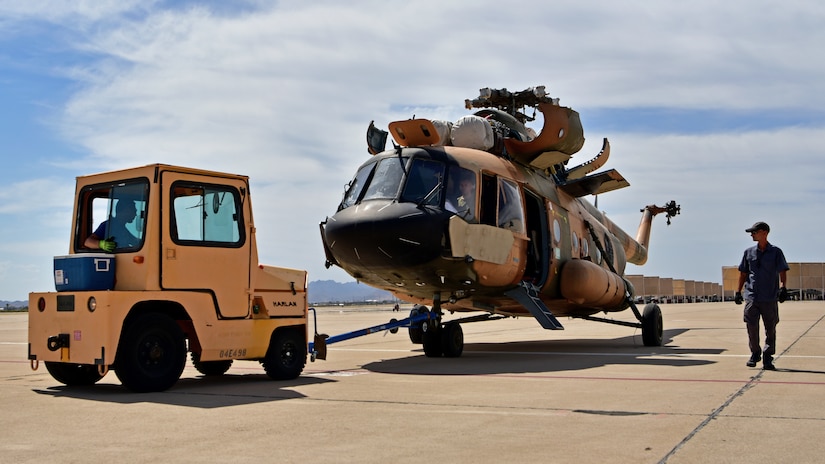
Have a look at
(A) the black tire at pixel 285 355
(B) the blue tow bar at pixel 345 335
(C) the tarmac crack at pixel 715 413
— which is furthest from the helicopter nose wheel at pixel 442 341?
(C) the tarmac crack at pixel 715 413

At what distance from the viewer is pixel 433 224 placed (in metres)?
11.6

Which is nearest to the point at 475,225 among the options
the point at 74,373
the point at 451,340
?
the point at 451,340

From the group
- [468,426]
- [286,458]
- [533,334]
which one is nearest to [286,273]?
[468,426]

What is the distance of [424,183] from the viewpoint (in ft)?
40.7

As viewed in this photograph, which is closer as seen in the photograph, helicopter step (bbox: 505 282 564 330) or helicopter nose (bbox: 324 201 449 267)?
helicopter nose (bbox: 324 201 449 267)

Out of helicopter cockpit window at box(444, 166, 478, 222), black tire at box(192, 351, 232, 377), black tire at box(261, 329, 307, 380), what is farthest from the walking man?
black tire at box(192, 351, 232, 377)

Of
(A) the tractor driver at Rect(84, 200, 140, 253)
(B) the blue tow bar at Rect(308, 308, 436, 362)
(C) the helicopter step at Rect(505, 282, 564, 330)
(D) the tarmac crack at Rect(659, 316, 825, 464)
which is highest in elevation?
(A) the tractor driver at Rect(84, 200, 140, 253)

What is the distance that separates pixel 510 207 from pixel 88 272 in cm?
675

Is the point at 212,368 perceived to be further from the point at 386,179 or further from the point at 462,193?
the point at 462,193

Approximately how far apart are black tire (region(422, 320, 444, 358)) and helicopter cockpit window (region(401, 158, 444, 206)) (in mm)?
2504

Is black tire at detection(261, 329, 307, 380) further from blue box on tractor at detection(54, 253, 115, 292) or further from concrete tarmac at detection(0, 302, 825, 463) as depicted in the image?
→ blue box on tractor at detection(54, 253, 115, 292)

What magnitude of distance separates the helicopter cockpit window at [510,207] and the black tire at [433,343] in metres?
2.09

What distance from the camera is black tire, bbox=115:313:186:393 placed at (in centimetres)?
863

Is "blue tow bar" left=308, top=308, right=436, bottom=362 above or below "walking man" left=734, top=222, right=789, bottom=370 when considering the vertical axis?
below
